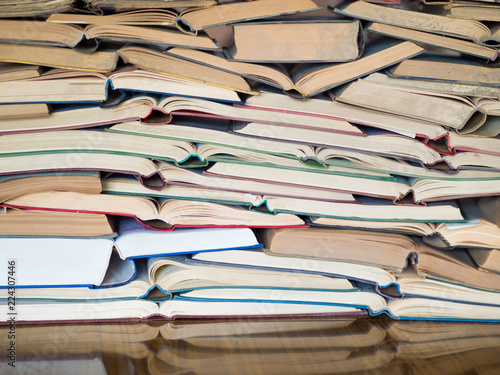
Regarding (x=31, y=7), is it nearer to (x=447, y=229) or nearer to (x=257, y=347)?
(x=257, y=347)

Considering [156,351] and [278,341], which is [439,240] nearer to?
[278,341]

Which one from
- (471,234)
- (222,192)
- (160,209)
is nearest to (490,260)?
(471,234)

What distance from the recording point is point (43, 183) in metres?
1.17

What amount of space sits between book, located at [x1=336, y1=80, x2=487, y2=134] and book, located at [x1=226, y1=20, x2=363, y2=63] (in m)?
0.07

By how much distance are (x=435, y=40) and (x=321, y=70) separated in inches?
9.6

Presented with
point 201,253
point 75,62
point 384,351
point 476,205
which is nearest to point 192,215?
point 201,253

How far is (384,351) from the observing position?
120 cm

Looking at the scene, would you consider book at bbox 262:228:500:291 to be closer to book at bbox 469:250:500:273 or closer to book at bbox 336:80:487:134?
book at bbox 469:250:500:273

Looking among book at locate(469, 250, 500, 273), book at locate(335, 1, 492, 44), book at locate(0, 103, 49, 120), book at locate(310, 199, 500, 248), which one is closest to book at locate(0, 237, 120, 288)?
book at locate(0, 103, 49, 120)

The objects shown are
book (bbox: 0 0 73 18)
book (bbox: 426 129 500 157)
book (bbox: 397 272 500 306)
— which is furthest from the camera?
book (bbox: 397 272 500 306)

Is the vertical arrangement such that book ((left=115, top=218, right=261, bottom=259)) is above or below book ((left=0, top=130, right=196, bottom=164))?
below

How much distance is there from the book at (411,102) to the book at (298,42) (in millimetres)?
75

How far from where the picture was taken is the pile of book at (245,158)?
3.70 ft

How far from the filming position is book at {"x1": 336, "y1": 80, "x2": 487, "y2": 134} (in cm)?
116
